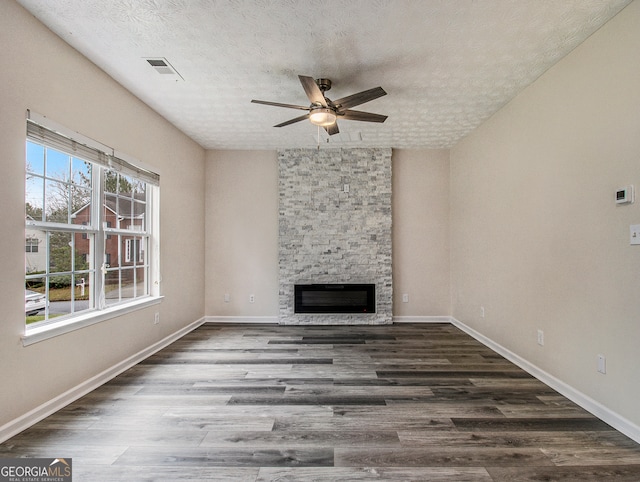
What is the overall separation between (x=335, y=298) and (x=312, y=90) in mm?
3103

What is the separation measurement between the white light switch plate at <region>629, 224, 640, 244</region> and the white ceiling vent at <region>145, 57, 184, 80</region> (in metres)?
3.59

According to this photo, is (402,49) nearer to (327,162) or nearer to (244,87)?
(244,87)

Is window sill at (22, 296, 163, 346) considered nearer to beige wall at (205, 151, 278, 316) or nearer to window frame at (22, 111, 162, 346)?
window frame at (22, 111, 162, 346)

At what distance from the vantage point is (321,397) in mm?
2436

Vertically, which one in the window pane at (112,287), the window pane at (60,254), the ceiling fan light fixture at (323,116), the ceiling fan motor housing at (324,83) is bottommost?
the window pane at (112,287)

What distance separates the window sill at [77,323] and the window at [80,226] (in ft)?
0.17

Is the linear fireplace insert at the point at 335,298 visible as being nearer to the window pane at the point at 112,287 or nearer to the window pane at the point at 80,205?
the window pane at the point at 112,287

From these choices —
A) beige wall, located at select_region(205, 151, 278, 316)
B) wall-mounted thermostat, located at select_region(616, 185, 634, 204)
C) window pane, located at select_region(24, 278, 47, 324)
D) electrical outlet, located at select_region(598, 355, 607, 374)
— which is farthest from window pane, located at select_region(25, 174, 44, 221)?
electrical outlet, located at select_region(598, 355, 607, 374)

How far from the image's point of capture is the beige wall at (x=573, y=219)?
77.5 inches

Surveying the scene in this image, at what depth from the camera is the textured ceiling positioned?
6.42 feet

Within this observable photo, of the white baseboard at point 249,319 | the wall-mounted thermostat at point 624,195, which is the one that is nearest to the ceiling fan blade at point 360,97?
the wall-mounted thermostat at point 624,195

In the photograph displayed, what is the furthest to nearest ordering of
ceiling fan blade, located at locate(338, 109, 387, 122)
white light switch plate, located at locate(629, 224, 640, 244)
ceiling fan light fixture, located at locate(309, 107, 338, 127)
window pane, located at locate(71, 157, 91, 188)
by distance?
1. ceiling fan blade, located at locate(338, 109, 387, 122)
2. ceiling fan light fixture, located at locate(309, 107, 338, 127)
3. window pane, located at locate(71, 157, 91, 188)
4. white light switch plate, located at locate(629, 224, 640, 244)

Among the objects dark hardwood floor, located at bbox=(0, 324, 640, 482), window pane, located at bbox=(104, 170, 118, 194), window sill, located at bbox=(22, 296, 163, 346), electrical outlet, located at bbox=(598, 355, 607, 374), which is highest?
window pane, located at bbox=(104, 170, 118, 194)

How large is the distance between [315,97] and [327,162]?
2266 millimetres
